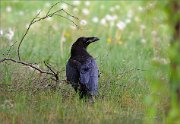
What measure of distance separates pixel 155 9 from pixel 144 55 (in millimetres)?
5957

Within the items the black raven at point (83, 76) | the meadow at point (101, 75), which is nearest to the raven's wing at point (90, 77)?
the black raven at point (83, 76)

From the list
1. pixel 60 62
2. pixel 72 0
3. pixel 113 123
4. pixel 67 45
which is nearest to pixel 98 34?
pixel 67 45

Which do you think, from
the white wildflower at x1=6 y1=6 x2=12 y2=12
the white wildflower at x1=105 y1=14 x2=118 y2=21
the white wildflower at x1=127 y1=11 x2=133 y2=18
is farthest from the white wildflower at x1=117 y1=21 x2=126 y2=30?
the white wildflower at x1=6 y1=6 x2=12 y2=12

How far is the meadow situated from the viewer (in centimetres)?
654

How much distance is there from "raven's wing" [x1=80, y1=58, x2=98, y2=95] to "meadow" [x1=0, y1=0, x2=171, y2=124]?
0.14 meters

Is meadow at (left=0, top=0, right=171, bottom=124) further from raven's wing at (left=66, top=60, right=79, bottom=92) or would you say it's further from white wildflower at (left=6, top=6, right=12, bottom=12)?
white wildflower at (left=6, top=6, right=12, bottom=12)

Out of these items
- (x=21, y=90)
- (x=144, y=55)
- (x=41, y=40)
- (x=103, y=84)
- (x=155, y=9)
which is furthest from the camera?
(x=41, y=40)

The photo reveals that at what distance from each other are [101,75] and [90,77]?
32.7 inches

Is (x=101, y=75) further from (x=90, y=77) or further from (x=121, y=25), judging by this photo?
(x=121, y=25)

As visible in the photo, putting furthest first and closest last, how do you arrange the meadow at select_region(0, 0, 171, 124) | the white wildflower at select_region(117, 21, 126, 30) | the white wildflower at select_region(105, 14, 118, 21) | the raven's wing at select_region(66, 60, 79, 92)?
the white wildflower at select_region(105, 14, 118, 21), the white wildflower at select_region(117, 21, 126, 30), the raven's wing at select_region(66, 60, 79, 92), the meadow at select_region(0, 0, 171, 124)

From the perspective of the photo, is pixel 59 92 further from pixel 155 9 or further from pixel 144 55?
pixel 144 55

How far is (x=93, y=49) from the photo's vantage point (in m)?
11.0

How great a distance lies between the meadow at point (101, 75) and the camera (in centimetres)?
654

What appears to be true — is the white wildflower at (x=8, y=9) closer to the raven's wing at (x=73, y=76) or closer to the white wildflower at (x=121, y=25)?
the white wildflower at (x=121, y=25)
